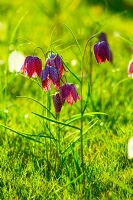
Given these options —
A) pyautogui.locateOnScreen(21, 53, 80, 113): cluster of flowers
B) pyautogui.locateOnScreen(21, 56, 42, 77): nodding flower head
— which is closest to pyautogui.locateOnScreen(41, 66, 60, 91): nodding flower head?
pyautogui.locateOnScreen(21, 53, 80, 113): cluster of flowers

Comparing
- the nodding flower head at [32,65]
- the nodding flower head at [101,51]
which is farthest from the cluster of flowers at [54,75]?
the nodding flower head at [101,51]

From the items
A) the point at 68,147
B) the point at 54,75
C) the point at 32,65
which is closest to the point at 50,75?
the point at 54,75

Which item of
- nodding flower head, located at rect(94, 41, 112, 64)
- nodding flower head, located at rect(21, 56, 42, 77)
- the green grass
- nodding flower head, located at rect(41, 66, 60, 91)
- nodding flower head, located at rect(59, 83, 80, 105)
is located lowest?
the green grass

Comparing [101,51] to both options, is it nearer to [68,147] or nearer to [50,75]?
[50,75]

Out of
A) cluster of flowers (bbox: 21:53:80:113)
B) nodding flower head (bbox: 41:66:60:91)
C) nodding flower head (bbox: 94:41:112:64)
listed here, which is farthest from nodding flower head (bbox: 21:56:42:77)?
nodding flower head (bbox: 94:41:112:64)

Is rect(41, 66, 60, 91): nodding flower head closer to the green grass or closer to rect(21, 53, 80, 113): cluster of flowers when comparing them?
rect(21, 53, 80, 113): cluster of flowers

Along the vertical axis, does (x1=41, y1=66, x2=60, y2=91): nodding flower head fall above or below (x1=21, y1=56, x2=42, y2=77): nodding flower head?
below

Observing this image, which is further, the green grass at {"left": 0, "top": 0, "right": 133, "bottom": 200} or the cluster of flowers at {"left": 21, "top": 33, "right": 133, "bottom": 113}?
the green grass at {"left": 0, "top": 0, "right": 133, "bottom": 200}

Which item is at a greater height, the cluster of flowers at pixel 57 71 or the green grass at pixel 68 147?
the cluster of flowers at pixel 57 71

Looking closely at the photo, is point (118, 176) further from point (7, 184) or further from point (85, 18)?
point (85, 18)

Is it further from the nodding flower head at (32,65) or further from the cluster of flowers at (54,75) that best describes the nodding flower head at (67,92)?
the nodding flower head at (32,65)
